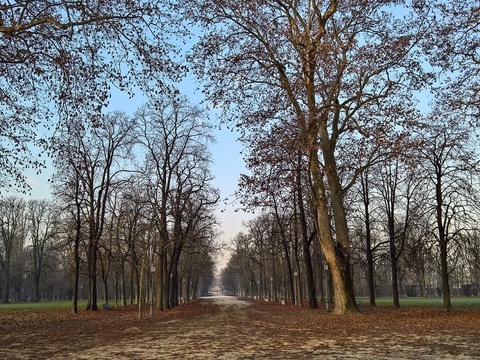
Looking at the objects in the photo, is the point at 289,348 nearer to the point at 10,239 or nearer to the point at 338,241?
the point at 338,241

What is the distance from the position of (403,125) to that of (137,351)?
12973 mm

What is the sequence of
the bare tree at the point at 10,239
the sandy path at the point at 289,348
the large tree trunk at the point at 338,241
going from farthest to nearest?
1. the bare tree at the point at 10,239
2. the large tree trunk at the point at 338,241
3. the sandy path at the point at 289,348

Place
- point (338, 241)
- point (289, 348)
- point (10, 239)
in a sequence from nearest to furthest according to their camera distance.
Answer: point (289, 348) → point (338, 241) → point (10, 239)

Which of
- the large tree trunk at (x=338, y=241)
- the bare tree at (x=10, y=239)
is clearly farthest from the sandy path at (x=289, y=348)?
the bare tree at (x=10, y=239)

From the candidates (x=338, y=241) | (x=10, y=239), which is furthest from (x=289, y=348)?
(x=10, y=239)

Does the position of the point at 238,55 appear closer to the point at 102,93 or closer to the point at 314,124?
the point at 314,124

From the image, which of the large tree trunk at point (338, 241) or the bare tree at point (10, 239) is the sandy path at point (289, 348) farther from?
the bare tree at point (10, 239)

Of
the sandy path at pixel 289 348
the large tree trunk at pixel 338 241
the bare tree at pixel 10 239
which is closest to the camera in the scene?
the sandy path at pixel 289 348

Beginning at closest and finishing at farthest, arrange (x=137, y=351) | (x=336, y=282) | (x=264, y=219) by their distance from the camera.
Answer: (x=137, y=351)
(x=336, y=282)
(x=264, y=219)

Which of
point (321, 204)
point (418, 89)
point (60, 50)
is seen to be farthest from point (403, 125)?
point (60, 50)

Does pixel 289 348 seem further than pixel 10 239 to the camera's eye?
No

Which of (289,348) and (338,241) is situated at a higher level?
(338,241)

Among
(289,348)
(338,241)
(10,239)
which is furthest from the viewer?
(10,239)

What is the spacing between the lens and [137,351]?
988 cm
